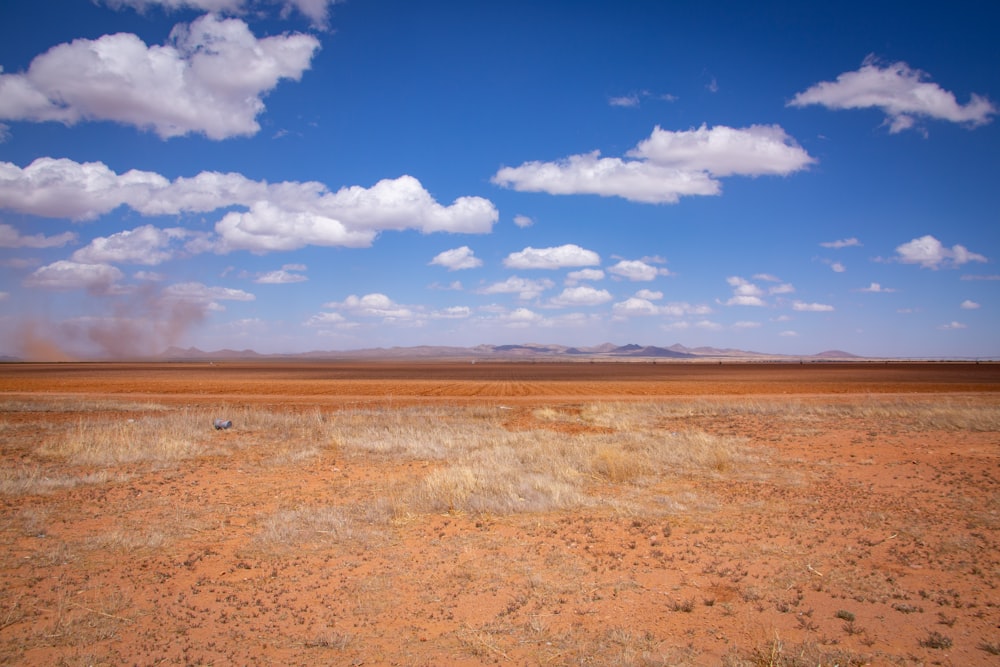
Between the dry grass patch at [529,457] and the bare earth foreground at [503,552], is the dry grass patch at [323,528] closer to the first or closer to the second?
the bare earth foreground at [503,552]

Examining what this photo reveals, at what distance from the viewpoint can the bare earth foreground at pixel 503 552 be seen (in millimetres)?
5738

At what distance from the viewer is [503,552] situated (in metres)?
8.16

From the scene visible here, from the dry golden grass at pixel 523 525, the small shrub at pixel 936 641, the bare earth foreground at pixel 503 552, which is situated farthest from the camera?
the dry golden grass at pixel 523 525

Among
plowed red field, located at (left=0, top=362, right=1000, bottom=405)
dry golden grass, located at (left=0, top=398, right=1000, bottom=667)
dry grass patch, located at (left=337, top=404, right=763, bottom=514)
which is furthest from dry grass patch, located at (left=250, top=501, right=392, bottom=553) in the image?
plowed red field, located at (left=0, top=362, right=1000, bottom=405)

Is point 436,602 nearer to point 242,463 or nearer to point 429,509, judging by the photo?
point 429,509

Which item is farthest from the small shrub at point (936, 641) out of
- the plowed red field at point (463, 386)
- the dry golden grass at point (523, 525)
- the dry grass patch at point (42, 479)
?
the plowed red field at point (463, 386)

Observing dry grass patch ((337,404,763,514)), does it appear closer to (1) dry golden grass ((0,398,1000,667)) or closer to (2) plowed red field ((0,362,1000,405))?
(1) dry golden grass ((0,398,1000,667))

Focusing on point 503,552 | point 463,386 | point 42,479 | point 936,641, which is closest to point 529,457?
point 503,552

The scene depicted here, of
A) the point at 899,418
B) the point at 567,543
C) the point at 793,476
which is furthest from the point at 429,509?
the point at 899,418

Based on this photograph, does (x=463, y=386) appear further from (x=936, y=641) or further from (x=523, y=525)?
(x=936, y=641)

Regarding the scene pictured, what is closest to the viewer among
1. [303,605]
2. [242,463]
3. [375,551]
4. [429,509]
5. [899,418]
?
[303,605]

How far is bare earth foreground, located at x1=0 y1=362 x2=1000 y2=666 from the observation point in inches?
226

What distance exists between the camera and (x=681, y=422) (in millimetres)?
21703

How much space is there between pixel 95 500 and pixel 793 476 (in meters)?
13.7
